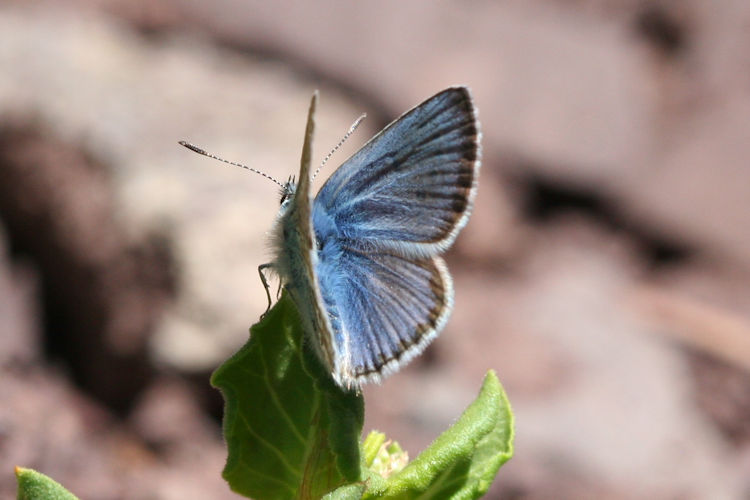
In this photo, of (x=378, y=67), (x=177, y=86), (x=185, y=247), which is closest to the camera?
(x=185, y=247)

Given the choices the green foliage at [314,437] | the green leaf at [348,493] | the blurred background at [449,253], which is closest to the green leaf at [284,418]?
the green foliage at [314,437]

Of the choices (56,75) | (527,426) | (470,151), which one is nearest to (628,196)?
(527,426)

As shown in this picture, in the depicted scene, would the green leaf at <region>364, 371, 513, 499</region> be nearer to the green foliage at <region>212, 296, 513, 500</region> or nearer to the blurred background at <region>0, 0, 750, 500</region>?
the green foliage at <region>212, 296, 513, 500</region>

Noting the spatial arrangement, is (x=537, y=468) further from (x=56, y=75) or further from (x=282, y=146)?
(x=56, y=75)

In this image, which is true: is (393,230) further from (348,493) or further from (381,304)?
A: (348,493)

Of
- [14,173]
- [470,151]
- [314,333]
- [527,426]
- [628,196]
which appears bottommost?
[14,173]

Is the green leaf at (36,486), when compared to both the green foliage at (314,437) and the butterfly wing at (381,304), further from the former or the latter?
the butterfly wing at (381,304)

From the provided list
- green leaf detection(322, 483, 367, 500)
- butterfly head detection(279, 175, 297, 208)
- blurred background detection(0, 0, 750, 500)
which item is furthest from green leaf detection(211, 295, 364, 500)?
blurred background detection(0, 0, 750, 500)
